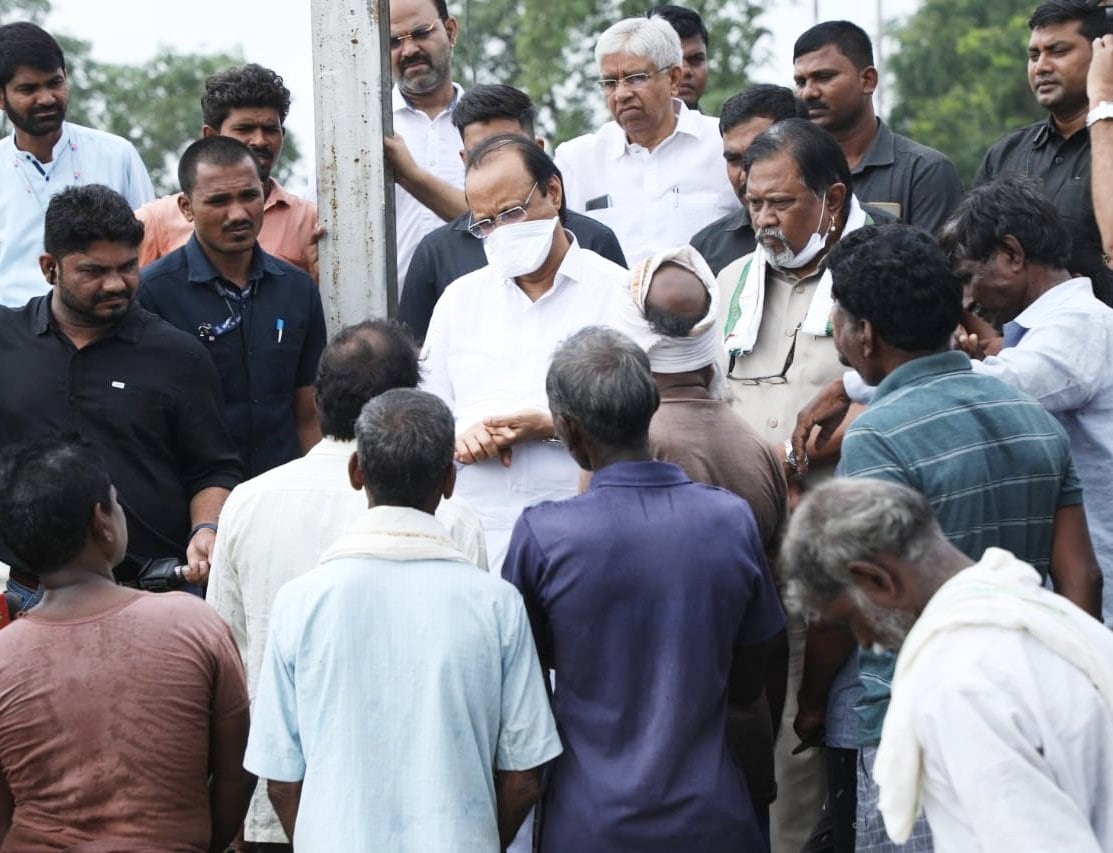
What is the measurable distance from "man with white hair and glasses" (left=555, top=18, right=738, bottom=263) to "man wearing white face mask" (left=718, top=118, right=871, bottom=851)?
1.51m

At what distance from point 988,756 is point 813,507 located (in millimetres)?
614

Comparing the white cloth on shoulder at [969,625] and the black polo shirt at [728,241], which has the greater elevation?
the black polo shirt at [728,241]

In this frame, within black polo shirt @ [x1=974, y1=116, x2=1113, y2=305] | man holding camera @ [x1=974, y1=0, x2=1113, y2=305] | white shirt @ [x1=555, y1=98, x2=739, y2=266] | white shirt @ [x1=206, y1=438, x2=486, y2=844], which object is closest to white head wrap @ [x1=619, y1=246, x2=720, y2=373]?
white shirt @ [x1=206, y1=438, x2=486, y2=844]

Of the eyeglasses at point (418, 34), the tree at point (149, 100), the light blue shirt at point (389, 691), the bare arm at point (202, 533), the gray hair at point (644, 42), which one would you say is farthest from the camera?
the tree at point (149, 100)

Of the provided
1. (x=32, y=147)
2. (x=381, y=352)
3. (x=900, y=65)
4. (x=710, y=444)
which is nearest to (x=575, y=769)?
(x=710, y=444)

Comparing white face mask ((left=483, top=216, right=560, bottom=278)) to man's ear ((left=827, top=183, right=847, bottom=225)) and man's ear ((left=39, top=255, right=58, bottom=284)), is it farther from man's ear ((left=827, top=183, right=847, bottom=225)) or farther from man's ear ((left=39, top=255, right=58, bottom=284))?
man's ear ((left=39, top=255, right=58, bottom=284))

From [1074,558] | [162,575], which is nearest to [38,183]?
[162,575]

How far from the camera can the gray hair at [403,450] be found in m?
3.87

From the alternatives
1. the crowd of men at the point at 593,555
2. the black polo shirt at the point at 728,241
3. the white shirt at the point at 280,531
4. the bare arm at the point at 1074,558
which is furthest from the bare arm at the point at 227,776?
the black polo shirt at the point at 728,241

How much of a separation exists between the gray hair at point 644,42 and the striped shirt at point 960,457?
3222mm

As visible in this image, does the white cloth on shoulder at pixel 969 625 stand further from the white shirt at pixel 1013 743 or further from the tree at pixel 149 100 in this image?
the tree at pixel 149 100

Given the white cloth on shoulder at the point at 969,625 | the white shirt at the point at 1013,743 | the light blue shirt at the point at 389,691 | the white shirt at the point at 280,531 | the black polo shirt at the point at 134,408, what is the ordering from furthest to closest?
1. the black polo shirt at the point at 134,408
2. the white shirt at the point at 280,531
3. the light blue shirt at the point at 389,691
4. the white cloth on shoulder at the point at 969,625
5. the white shirt at the point at 1013,743

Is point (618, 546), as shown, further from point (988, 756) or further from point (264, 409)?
point (264, 409)

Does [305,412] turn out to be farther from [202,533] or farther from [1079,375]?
[1079,375]
